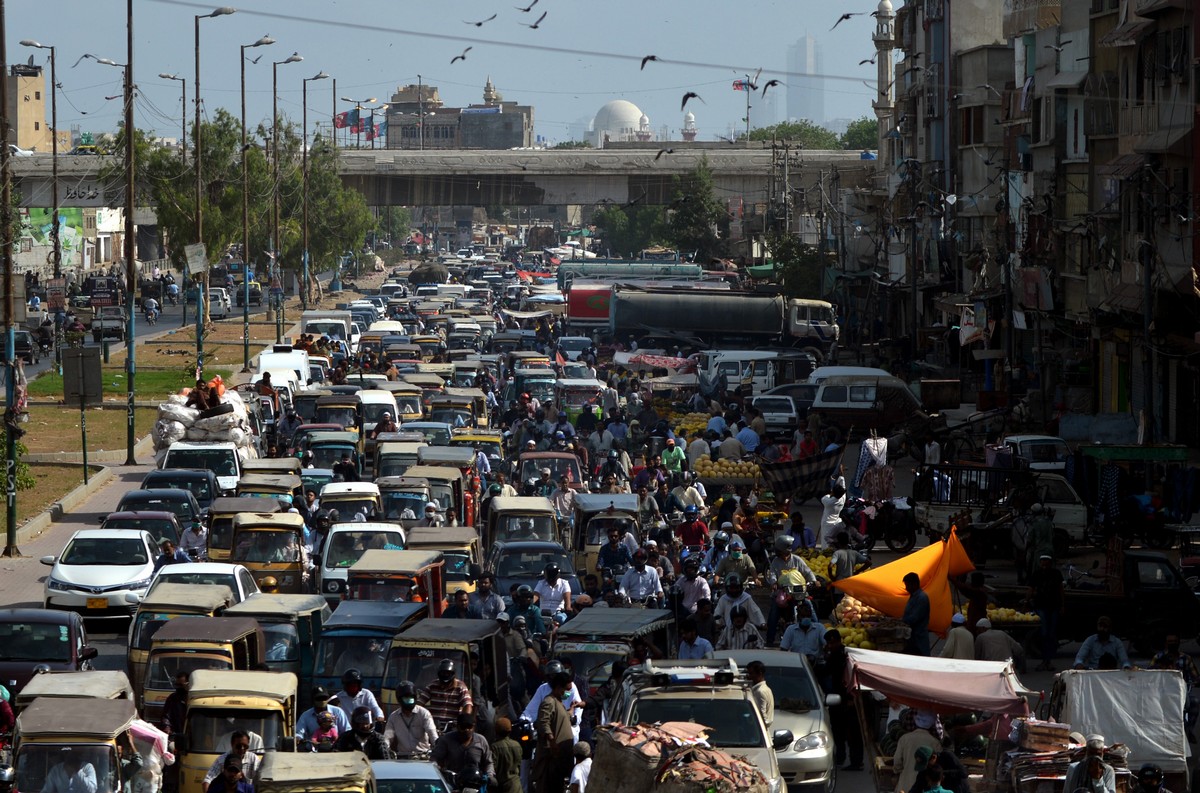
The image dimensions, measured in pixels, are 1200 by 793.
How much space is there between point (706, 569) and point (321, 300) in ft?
266

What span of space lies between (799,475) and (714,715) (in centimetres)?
1750

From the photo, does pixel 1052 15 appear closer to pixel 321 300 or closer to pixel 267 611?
pixel 267 611

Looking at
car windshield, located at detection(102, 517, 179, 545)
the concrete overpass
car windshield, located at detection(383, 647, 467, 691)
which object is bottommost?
car windshield, located at detection(383, 647, 467, 691)

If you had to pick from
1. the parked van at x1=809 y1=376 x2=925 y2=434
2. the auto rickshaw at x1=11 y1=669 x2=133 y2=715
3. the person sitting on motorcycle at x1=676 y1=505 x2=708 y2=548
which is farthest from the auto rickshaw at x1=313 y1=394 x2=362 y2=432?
the auto rickshaw at x1=11 y1=669 x2=133 y2=715

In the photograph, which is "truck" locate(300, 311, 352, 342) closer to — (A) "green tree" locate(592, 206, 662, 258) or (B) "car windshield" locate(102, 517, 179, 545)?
(B) "car windshield" locate(102, 517, 179, 545)

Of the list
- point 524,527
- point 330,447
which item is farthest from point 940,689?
point 330,447

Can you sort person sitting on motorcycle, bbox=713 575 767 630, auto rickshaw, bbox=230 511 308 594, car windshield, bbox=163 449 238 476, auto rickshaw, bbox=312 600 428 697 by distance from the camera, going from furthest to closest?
car windshield, bbox=163 449 238 476 → auto rickshaw, bbox=230 511 308 594 → person sitting on motorcycle, bbox=713 575 767 630 → auto rickshaw, bbox=312 600 428 697

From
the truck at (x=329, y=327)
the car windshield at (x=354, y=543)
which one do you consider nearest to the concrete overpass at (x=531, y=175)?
the truck at (x=329, y=327)

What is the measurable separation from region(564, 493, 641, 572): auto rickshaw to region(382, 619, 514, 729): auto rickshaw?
23.8ft

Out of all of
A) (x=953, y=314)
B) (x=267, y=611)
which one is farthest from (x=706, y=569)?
(x=953, y=314)

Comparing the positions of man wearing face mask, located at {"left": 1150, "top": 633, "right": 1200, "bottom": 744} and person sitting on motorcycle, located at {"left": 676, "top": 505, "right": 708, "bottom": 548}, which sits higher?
person sitting on motorcycle, located at {"left": 676, "top": 505, "right": 708, "bottom": 548}

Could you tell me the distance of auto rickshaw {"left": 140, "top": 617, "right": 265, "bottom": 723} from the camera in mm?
15938

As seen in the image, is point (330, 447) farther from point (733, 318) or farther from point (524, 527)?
point (733, 318)

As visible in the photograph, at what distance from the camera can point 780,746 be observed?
43.3ft
